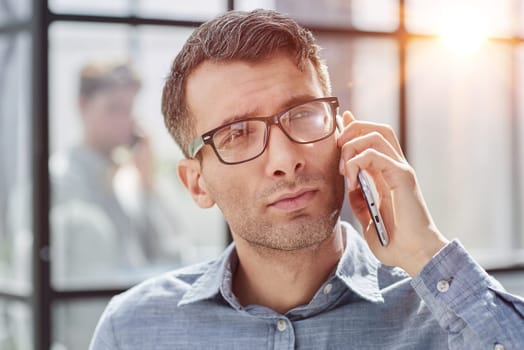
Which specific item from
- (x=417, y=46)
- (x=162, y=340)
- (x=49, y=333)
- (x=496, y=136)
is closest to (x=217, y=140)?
(x=162, y=340)

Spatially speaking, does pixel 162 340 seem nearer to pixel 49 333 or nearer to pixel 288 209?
pixel 288 209

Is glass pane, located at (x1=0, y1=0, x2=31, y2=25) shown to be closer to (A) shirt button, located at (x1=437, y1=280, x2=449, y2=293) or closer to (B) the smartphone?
(B) the smartphone

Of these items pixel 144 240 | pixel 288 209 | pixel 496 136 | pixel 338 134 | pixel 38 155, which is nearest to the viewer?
pixel 288 209

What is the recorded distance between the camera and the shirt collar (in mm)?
1576

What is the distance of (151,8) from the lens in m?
2.78

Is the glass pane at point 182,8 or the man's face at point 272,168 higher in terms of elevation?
the glass pane at point 182,8

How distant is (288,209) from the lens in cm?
148

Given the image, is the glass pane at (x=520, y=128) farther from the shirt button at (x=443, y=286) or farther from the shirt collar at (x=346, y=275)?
the shirt button at (x=443, y=286)

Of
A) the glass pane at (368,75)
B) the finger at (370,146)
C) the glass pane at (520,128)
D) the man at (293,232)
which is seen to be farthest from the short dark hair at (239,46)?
the glass pane at (520,128)

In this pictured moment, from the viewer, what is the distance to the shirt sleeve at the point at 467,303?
1327mm

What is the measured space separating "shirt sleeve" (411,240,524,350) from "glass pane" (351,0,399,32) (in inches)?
70.1

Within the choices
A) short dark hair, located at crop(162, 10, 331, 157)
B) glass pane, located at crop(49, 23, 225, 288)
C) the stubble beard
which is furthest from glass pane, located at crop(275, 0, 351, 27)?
the stubble beard

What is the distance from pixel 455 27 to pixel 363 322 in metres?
1.91

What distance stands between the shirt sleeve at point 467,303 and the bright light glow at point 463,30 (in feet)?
6.17
